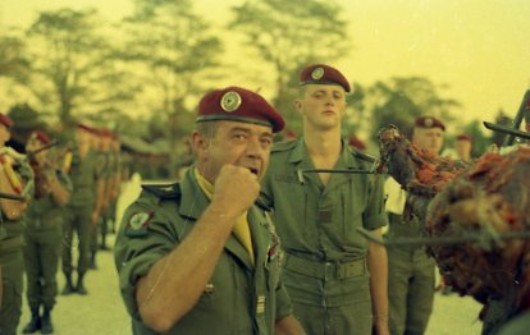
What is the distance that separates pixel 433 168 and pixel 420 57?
5.63 ft

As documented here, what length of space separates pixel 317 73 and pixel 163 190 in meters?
1.94

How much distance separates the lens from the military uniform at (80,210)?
8352mm

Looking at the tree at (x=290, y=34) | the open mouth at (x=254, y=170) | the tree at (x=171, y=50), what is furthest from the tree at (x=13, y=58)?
the open mouth at (x=254, y=170)

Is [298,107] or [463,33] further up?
[463,33]

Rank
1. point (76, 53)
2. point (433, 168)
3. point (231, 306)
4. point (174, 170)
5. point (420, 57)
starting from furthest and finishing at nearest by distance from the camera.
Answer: point (174, 170)
point (76, 53)
point (420, 57)
point (433, 168)
point (231, 306)

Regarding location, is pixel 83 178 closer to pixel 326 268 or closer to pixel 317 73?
pixel 317 73

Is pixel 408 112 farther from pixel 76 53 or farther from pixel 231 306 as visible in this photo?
pixel 231 306

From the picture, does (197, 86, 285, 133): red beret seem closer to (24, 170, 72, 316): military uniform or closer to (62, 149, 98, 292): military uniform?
(24, 170, 72, 316): military uniform

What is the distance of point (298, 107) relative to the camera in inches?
161

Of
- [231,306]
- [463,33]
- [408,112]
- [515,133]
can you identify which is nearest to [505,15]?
[463,33]

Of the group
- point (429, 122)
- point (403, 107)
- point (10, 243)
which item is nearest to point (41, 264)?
point (10, 243)

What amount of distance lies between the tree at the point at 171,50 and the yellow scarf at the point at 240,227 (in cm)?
369

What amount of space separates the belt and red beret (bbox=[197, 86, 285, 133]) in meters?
1.57

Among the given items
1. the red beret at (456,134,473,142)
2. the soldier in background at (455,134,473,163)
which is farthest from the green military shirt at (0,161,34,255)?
the red beret at (456,134,473,142)
